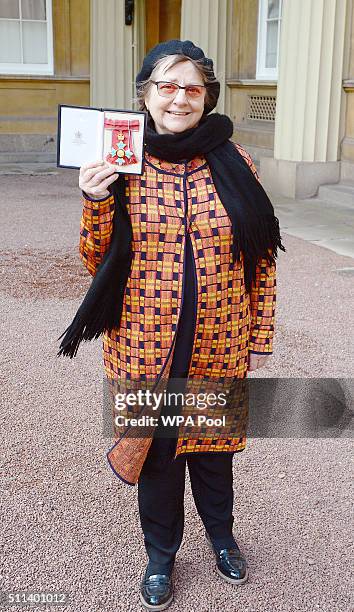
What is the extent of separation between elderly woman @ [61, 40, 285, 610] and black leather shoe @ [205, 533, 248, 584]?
253 millimetres

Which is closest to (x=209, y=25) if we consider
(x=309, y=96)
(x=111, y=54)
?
(x=111, y=54)

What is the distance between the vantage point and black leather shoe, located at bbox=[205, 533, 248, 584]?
2646 millimetres

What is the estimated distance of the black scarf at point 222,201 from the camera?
2256 mm

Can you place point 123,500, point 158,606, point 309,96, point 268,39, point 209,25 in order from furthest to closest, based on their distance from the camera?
1. point 209,25
2. point 268,39
3. point 309,96
4. point 123,500
5. point 158,606

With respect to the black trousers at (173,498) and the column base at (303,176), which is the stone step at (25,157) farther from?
the black trousers at (173,498)

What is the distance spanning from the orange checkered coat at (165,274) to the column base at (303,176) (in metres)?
7.98

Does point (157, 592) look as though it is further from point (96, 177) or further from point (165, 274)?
point (96, 177)

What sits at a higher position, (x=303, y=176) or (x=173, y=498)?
(x=303, y=176)

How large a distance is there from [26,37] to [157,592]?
46.2 feet

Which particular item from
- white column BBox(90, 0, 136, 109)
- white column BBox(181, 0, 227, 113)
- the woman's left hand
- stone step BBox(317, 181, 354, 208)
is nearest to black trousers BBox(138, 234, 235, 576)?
the woman's left hand

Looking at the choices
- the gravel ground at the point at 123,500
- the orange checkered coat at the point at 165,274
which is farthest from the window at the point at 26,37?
the orange checkered coat at the point at 165,274

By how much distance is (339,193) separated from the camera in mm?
9828

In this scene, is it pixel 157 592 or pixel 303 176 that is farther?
pixel 303 176

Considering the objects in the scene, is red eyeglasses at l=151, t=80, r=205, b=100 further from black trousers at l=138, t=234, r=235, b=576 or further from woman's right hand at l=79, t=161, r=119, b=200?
black trousers at l=138, t=234, r=235, b=576
